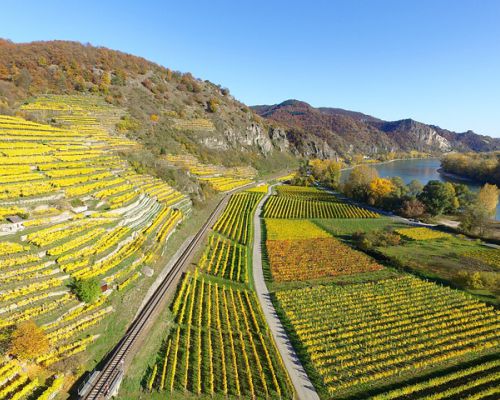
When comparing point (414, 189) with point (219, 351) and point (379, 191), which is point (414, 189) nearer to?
point (379, 191)

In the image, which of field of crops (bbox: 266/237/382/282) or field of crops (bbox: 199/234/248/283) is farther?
field of crops (bbox: 266/237/382/282)

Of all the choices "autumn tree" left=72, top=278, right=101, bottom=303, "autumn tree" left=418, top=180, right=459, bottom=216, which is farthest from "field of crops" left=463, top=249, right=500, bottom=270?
"autumn tree" left=72, top=278, right=101, bottom=303

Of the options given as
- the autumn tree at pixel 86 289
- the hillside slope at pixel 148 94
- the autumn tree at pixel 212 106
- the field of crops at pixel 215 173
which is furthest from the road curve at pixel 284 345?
the autumn tree at pixel 212 106

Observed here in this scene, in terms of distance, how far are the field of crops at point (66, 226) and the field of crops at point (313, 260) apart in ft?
52.3

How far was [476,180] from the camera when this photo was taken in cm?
14050

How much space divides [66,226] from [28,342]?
14.4 meters

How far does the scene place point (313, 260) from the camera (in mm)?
43781

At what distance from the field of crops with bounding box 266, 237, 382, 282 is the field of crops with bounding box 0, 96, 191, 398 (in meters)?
15.9

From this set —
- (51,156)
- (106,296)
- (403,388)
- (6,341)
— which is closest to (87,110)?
(51,156)

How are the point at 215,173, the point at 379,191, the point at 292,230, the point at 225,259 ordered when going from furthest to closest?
the point at 215,173 → the point at 379,191 → the point at 292,230 → the point at 225,259

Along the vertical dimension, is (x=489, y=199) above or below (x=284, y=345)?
above

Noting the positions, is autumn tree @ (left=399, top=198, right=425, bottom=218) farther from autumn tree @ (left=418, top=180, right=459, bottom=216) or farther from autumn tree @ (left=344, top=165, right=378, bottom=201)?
autumn tree @ (left=344, top=165, right=378, bottom=201)

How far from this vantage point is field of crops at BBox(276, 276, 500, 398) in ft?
75.2

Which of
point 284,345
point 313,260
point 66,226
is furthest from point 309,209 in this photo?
point 66,226
